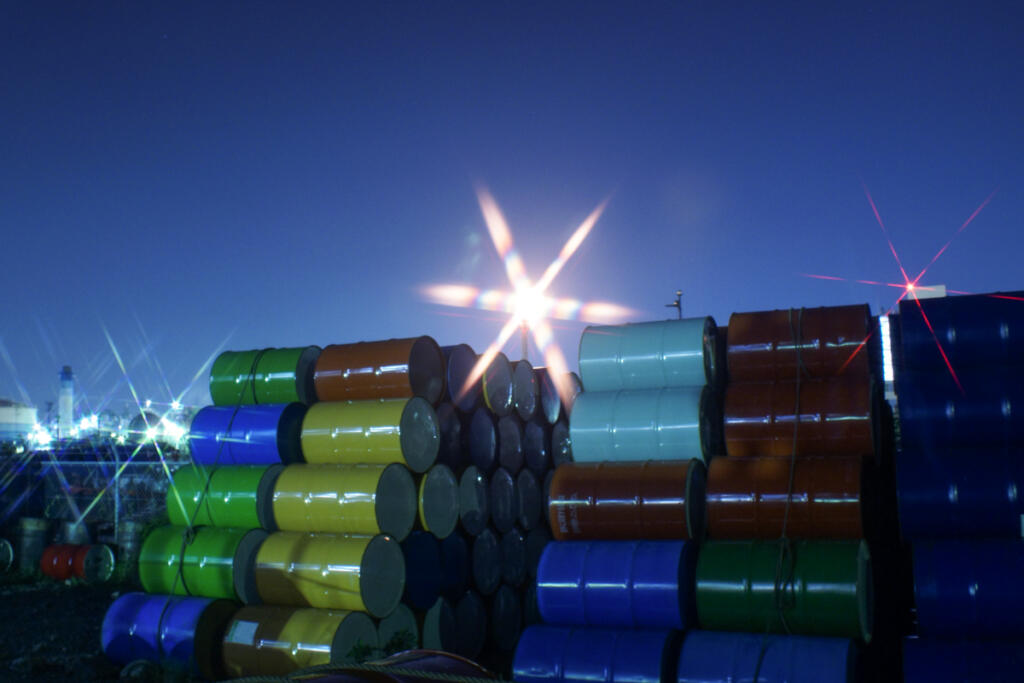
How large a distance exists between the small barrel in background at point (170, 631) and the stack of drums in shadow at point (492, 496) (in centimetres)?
221

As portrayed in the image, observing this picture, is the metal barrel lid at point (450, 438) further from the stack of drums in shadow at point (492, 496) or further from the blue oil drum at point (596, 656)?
the blue oil drum at point (596, 656)

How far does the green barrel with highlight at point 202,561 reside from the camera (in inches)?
339

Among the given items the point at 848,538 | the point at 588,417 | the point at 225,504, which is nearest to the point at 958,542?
the point at 848,538

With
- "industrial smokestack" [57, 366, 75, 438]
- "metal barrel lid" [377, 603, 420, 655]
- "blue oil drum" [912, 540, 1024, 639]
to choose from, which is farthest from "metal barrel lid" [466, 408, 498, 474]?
"industrial smokestack" [57, 366, 75, 438]

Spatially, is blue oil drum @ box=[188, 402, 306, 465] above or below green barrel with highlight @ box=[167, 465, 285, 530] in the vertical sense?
above

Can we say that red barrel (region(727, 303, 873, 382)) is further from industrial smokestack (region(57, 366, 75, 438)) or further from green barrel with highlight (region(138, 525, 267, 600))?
industrial smokestack (region(57, 366, 75, 438))

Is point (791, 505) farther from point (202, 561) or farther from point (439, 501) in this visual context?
point (202, 561)

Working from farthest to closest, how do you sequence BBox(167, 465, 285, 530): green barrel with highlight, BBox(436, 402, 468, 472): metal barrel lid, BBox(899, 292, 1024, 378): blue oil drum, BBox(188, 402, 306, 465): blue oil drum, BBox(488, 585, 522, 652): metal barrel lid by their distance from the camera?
BBox(488, 585, 522, 652): metal barrel lid < BBox(436, 402, 468, 472): metal barrel lid < BBox(188, 402, 306, 465): blue oil drum < BBox(167, 465, 285, 530): green barrel with highlight < BBox(899, 292, 1024, 378): blue oil drum

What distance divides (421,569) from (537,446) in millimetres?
3272

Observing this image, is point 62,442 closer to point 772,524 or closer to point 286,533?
point 286,533

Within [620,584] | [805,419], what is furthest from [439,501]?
[805,419]

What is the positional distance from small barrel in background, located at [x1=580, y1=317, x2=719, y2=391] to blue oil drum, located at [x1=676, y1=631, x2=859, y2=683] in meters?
2.68

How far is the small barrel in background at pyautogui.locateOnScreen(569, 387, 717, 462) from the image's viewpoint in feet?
26.6

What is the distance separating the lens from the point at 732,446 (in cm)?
802
